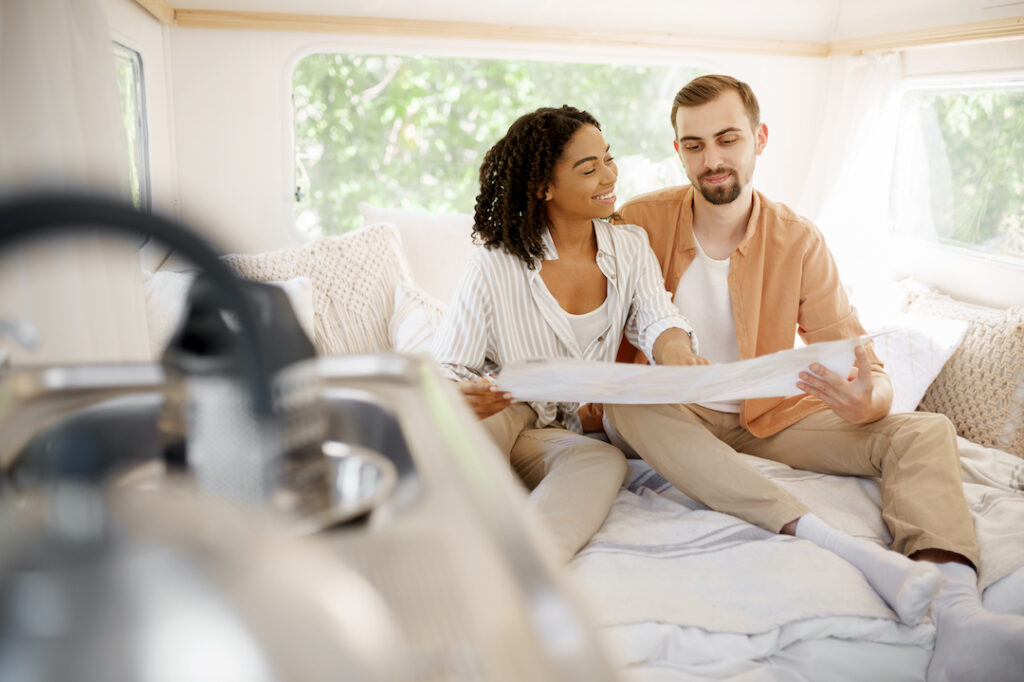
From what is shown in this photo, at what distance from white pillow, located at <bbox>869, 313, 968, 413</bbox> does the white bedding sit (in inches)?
22.2

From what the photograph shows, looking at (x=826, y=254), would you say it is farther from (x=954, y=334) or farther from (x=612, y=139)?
(x=612, y=139)

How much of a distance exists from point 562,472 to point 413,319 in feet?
2.87

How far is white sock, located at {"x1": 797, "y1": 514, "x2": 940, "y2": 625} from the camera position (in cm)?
133

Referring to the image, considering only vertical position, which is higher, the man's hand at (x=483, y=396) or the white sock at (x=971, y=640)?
the man's hand at (x=483, y=396)

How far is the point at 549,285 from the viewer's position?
1.94 m

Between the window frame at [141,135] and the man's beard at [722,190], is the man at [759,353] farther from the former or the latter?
the window frame at [141,135]

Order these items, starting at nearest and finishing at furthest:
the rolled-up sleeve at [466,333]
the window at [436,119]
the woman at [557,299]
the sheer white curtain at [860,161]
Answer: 1. the woman at [557,299]
2. the rolled-up sleeve at [466,333]
3. the sheer white curtain at [860,161]
4. the window at [436,119]

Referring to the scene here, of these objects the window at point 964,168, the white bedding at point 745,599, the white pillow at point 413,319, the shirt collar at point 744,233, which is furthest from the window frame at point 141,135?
the window at point 964,168

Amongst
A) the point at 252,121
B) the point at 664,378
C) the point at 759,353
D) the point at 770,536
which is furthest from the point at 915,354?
the point at 252,121

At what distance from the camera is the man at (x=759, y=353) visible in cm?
166

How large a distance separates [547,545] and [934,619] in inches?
48.4

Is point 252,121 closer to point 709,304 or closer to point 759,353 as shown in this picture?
point 709,304

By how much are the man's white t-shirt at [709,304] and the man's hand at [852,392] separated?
394 mm

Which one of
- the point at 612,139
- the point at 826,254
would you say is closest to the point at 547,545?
the point at 826,254
